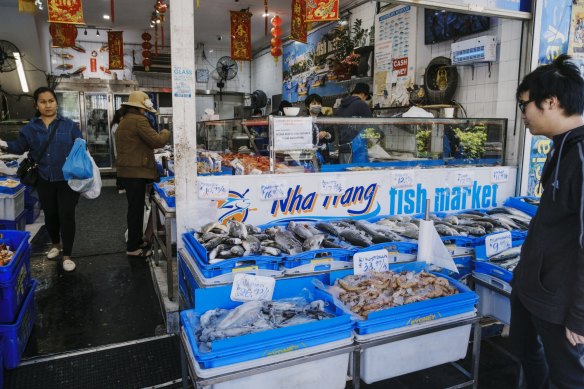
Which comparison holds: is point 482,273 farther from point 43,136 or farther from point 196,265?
point 43,136

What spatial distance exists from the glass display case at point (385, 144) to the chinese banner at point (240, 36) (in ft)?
17.8

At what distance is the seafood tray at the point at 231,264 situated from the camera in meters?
2.71

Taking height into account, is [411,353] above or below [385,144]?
below

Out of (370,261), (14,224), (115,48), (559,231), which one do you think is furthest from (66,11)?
(115,48)

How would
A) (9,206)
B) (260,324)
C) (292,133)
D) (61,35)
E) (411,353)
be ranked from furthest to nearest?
1. (61,35)
2. (9,206)
3. (292,133)
4. (411,353)
5. (260,324)

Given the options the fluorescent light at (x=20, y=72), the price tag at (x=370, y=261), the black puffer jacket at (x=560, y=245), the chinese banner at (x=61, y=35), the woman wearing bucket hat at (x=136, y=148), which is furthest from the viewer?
the fluorescent light at (x=20, y=72)

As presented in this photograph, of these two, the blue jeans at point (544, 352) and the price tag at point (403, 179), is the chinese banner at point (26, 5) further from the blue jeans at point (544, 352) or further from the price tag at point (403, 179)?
the blue jeans at point (544, 352)

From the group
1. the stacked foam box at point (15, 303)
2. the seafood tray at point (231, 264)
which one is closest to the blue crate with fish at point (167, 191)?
the seafood tray at point (231, 264)

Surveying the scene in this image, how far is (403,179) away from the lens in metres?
4.18

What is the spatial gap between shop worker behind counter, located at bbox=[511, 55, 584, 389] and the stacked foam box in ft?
10.9

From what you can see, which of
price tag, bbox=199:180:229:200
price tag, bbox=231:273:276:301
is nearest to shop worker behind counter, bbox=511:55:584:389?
price tag, bbox=231:273:276:301

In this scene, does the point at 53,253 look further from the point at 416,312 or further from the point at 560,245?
the point at 560,245

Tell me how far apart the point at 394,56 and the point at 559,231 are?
6.51 metres

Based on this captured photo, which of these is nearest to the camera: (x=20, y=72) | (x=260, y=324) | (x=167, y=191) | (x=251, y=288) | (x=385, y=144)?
(x=260, y=324)
